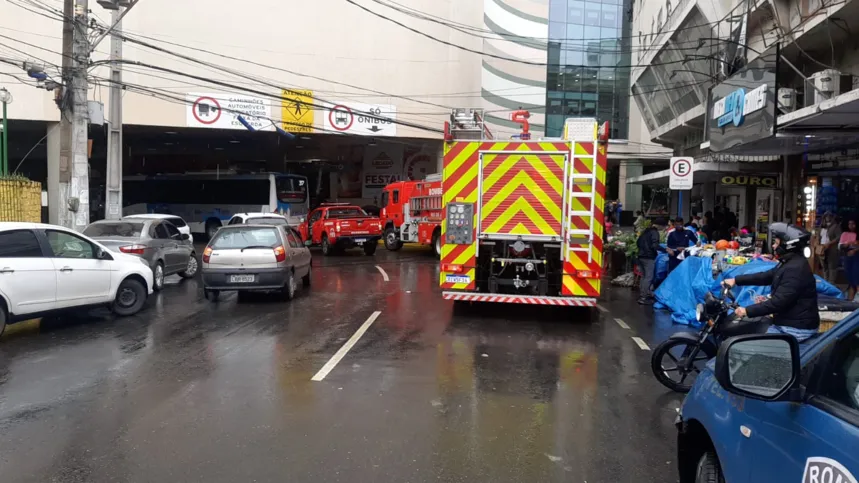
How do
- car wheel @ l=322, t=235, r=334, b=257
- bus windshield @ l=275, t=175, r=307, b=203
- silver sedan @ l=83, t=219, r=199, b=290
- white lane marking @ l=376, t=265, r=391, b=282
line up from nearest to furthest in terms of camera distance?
silver sedan @ l=83, t=219, r=199, b=290 → white lane marking @ l=376, t=265, r=391, b=282 → car wheel @ l=322, t=235, r=334, b=257 → bus windshield @ l=275, t=175, r=307, b=203

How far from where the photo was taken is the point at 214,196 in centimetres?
3288

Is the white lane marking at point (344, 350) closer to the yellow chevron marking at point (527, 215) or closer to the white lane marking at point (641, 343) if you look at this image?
the yellow chevron marking at point (527, 215)

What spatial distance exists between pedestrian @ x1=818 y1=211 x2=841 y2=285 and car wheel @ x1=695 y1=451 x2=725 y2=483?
13.0m

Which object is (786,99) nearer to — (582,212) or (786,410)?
(582,212)

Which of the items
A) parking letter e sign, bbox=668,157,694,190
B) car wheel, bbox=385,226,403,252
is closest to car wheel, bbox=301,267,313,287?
parking letter e sign, bbox=668,157,694,190

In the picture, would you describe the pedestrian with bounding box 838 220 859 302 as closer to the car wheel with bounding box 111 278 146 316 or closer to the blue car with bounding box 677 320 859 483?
the blue car with bounding box 677 320 859 483

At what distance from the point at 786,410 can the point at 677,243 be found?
35.2ft

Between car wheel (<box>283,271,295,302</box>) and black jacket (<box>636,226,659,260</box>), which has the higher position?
black jacket (<box>636,226,659,260</box>)

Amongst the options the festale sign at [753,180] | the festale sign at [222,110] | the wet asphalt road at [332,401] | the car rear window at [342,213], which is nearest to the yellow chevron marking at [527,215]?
the wet asphalt road at [332,401]

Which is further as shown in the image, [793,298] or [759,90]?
[759,90]

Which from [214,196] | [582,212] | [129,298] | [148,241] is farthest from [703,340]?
[214,196]

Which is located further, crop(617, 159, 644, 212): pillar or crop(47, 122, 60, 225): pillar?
crop(617, 159, 644, 212): pillar

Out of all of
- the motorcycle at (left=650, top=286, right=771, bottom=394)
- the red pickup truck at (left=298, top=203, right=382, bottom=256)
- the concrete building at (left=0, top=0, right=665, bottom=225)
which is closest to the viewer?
the motorcycle at (left=650, top=286, right=771, bottom=394)

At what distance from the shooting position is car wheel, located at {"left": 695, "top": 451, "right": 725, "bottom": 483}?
9.81 feet
